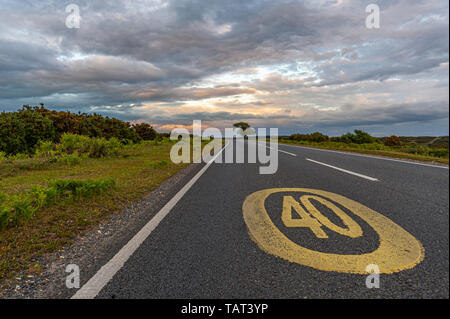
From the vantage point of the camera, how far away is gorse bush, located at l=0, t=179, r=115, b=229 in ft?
11.4

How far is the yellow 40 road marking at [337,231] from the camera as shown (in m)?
2.44

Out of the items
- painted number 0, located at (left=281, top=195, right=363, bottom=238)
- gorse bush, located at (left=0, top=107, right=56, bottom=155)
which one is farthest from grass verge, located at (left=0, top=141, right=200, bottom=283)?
gorse bush, located at (left=0, top=107, right=56, bottom=155)

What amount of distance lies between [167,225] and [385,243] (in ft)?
9.56

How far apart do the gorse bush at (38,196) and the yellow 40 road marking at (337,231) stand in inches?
130

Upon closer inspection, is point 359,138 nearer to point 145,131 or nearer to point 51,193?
point 145,131

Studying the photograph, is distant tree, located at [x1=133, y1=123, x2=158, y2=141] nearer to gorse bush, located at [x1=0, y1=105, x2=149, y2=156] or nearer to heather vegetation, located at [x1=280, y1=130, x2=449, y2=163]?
gorse bush, located at [x1=0, y1=105, x2=149, y2=156]

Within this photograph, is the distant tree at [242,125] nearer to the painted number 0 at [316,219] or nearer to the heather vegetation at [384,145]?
the heather vegetation at [384,145]

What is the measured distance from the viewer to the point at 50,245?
2.88m

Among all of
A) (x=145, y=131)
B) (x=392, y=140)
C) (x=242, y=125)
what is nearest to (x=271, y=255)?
(x=145, y=131)

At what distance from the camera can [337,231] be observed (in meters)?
3.17

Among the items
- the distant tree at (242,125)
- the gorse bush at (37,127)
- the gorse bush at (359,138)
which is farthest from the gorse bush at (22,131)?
the distant tree at (242,125)

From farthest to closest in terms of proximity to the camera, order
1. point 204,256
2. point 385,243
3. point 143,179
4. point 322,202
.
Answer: point 143,179 < point 322,202 < point 385,243 < point 204,256
